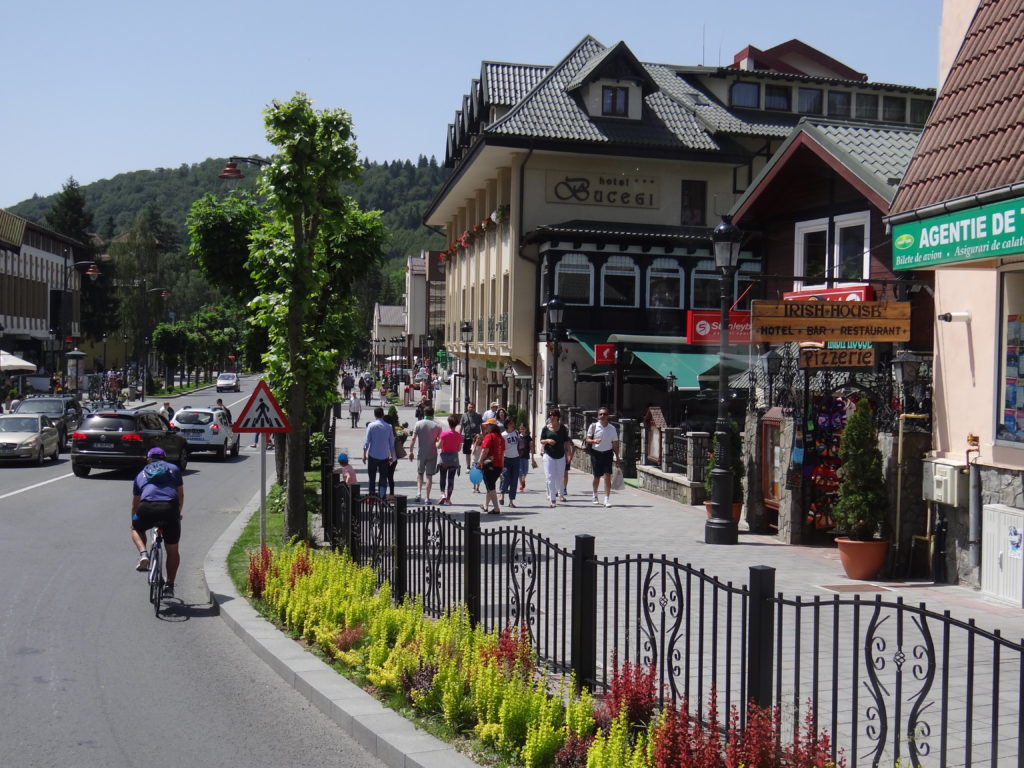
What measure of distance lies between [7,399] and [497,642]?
47620 mm

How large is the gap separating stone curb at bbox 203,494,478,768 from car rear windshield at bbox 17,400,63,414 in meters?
25.6

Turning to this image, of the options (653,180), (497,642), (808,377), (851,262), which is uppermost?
(653,180)

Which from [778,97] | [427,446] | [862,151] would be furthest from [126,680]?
[778,97]

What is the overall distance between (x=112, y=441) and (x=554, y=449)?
11657 mm

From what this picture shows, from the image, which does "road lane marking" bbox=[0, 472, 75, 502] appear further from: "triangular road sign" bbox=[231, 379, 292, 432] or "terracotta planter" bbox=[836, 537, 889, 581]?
"terracotta planter" bbox=[836, 537, 889, 581]

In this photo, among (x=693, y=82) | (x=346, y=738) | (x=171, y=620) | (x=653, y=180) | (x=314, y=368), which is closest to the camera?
(x=346, y=738)

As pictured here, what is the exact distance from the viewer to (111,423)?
25.8 metres

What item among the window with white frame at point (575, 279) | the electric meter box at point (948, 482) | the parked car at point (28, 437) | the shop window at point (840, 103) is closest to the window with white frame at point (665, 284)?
the window with white frame at point (575, 279)

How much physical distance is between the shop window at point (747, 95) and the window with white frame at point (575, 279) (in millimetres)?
10523

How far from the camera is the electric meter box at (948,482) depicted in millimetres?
11484

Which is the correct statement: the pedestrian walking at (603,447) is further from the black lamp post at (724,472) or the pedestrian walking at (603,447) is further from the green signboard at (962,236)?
the green signboard at (962,236)

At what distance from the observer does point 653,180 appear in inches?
1416

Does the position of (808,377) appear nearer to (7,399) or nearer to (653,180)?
(653,180)

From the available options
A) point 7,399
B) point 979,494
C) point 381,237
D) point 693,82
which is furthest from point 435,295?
point 979,494
